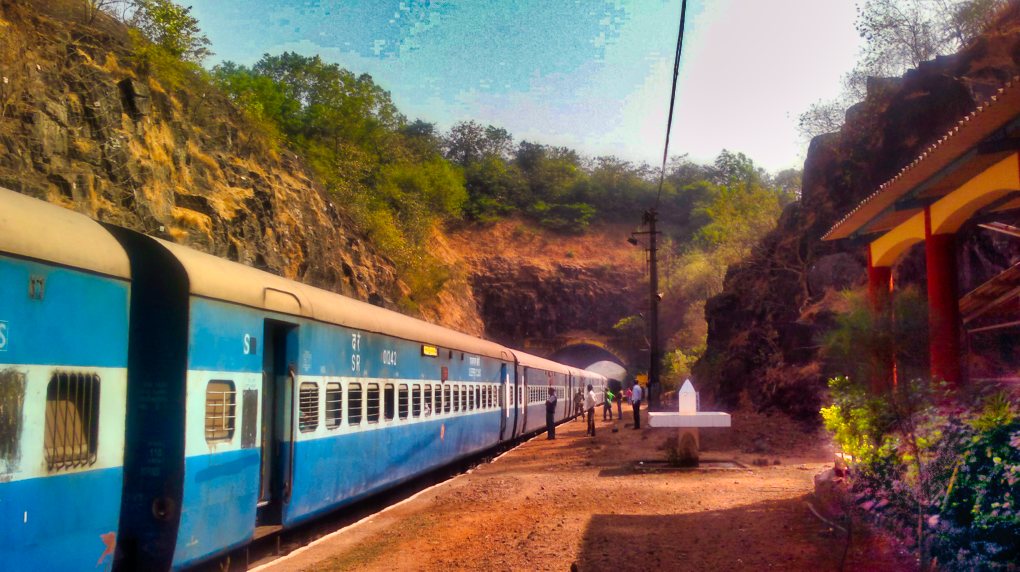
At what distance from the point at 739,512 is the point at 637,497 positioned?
2.19 m

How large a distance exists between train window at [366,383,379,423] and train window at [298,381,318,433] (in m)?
2.12

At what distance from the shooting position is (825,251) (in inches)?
1237

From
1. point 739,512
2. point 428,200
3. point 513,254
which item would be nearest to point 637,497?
point 739,512

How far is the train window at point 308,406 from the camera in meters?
9.70

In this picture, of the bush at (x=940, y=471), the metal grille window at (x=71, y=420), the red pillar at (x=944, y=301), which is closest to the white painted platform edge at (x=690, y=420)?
the red pillar at (x=944, y=301)

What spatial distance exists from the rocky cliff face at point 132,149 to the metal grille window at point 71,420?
438 inches

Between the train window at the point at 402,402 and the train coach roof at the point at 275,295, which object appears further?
the train window at the point at 402,402

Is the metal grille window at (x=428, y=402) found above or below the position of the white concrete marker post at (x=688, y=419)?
above

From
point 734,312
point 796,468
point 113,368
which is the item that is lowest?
point 796,468

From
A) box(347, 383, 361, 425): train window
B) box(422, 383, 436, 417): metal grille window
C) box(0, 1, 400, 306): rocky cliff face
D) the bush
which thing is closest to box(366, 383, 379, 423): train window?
box(347, 383, 361, 425): train window

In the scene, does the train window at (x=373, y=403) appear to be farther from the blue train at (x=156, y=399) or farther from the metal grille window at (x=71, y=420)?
the metal grille window at (x=71, y=420)

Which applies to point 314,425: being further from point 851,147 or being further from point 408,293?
point 408,293

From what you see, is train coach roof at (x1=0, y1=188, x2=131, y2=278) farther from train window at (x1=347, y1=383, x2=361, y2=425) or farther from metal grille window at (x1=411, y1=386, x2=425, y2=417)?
metal grille window at (x1=411, y1=386, x2=425, y2=417)

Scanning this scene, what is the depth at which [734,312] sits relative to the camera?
36969 mm
